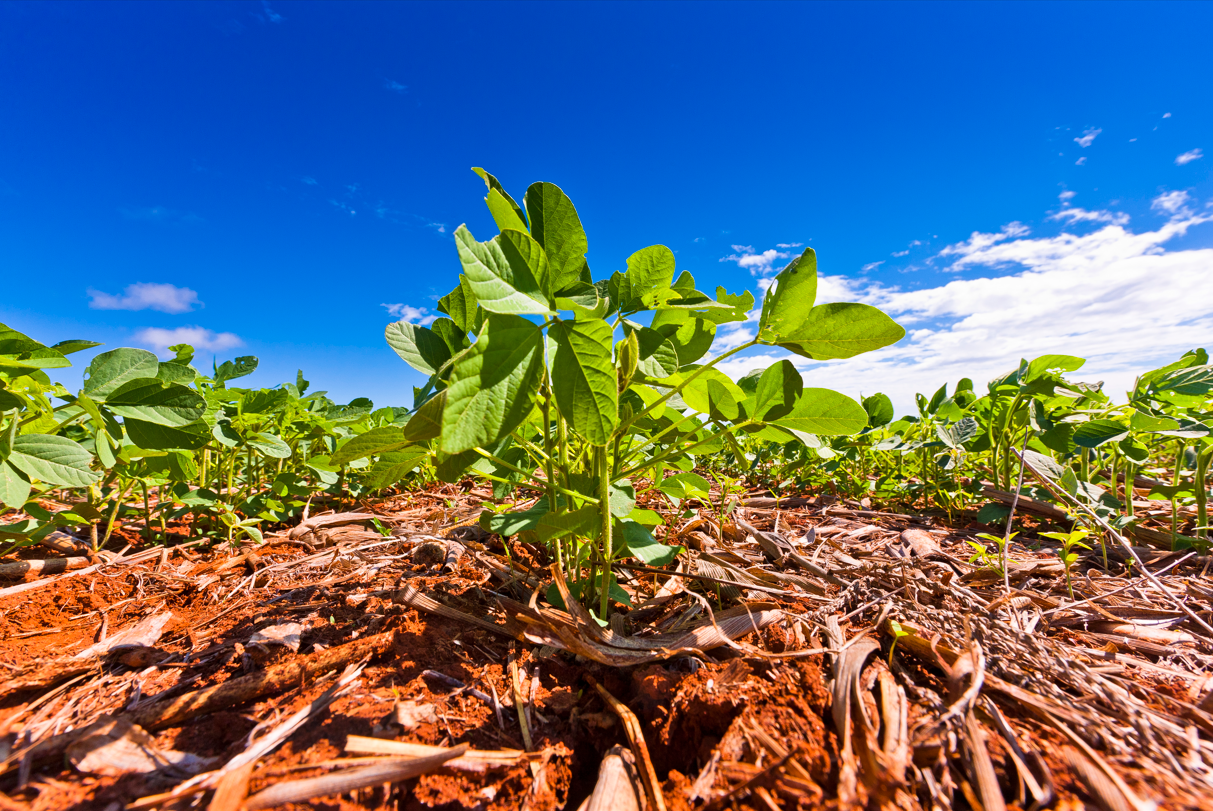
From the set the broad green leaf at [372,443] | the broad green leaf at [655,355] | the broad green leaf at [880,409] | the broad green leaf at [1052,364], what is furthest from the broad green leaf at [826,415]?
the broad green leaf at [880,409]

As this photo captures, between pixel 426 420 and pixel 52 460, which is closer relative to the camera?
pixel 426 420

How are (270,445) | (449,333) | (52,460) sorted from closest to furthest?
(449,333), (52,460), (270,445)

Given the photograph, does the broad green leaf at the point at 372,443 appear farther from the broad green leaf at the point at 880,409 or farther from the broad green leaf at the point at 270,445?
the broad green leaf at the point at 880,409

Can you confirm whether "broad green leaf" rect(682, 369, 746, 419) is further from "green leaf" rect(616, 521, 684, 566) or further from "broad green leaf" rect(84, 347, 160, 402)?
"broad green leaf" rect(84, 347, 160, 402)

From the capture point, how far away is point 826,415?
49.7 inches

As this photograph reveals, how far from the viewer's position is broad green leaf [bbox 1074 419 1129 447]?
82.8 inches

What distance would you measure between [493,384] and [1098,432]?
8.64 ft

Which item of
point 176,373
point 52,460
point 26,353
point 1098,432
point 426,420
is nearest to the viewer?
point 426,420

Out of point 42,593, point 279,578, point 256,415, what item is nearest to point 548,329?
point 279,578

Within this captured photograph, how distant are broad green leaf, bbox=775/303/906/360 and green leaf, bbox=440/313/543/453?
561 mm

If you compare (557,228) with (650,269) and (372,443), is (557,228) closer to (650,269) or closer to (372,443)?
(650,269)

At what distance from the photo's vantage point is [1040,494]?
2.54 meters

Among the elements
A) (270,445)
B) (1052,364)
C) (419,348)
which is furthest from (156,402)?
(1052,364)

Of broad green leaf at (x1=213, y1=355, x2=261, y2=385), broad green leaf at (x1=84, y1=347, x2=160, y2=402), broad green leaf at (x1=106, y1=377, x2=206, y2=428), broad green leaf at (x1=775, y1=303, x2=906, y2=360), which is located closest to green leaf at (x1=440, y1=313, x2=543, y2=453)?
broad green leaf at (x1=775, y1=303, x2=906, y2=360)
